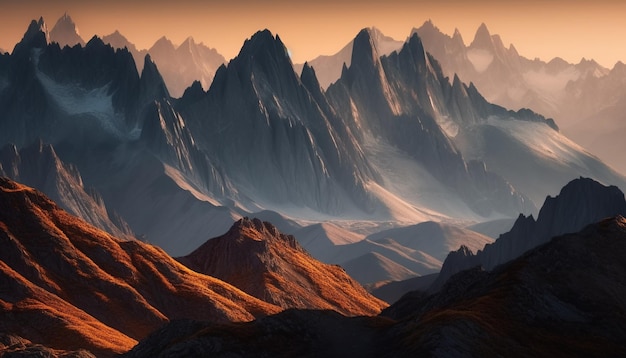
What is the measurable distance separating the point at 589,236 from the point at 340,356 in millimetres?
37285

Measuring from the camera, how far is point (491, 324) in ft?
388

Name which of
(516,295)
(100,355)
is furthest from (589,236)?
(100,355)

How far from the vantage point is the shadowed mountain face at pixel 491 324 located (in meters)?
115

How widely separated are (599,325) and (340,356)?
24257mm

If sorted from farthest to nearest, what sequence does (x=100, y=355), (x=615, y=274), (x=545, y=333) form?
1. (x=100, y=355)
2. (x=615, y=274)
3. (x=545, y=333)

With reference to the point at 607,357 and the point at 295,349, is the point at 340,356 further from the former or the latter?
the point at 607,357

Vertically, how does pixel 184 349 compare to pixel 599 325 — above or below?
below

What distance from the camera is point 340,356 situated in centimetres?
12175

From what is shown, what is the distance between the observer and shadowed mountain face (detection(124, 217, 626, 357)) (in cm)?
11518

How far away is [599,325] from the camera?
12531 centimetres

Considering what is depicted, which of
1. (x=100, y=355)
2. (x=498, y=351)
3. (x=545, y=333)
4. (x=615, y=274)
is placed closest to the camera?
(x=498, y=351)

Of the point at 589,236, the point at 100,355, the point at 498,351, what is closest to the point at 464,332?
the point at 498,351

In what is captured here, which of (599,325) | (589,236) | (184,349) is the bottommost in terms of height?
(184,349)

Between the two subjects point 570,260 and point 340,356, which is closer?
point 340,356
